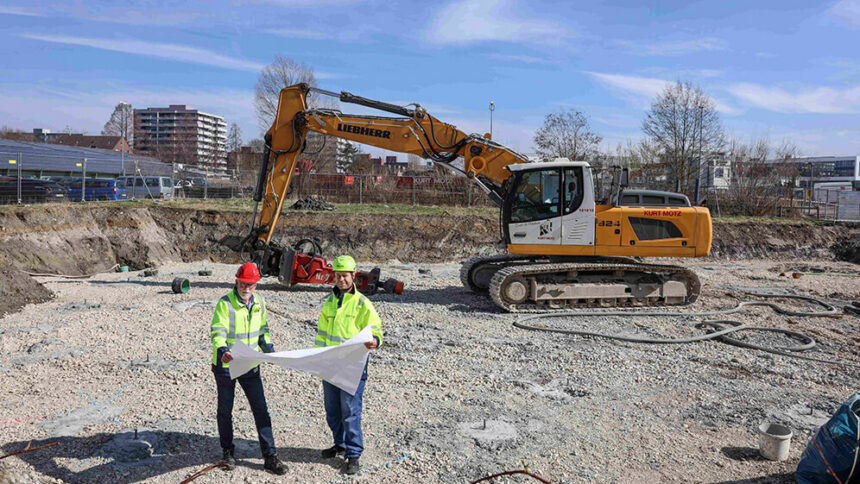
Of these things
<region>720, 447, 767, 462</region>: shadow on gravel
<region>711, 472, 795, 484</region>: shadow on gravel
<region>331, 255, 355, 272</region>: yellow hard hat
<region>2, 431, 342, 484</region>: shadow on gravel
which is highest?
<region>331, 255, 355, 272</region>: yellow hard hat

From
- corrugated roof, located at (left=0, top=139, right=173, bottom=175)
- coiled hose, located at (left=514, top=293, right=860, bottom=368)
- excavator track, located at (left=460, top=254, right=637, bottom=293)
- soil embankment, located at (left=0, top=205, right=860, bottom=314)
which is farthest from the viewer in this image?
corrugated roof, located at (left=0, top=139, right=173, bottom=175)

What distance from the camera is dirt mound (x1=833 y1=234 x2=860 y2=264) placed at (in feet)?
69.4

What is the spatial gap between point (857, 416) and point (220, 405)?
4.64 metres

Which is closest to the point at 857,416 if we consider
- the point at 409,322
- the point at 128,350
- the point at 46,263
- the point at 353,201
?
the point at 409,322

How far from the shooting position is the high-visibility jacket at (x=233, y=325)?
4703mm

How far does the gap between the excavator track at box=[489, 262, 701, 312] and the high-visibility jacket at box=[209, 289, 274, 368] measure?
6.72 meters

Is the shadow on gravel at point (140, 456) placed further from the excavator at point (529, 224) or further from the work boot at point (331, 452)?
the excavator at point (529, 224)

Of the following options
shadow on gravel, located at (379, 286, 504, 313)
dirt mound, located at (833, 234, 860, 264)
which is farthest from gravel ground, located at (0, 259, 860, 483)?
dirt mound, located at (833, 234, 860, 264)

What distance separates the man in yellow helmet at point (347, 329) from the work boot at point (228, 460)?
2.81 ft

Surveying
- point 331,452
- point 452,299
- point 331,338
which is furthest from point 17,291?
point 331,338

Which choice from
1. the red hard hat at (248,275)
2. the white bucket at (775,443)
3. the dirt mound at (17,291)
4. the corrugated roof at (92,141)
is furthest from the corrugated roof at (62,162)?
the corrugated roof at (92,141)

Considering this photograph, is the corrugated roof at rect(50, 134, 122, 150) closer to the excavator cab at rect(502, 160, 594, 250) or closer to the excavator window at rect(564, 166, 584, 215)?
the excavator cab at rect(502, 160, 594, 250)

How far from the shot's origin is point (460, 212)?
2327 centimetres

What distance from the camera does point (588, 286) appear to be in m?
11.6
